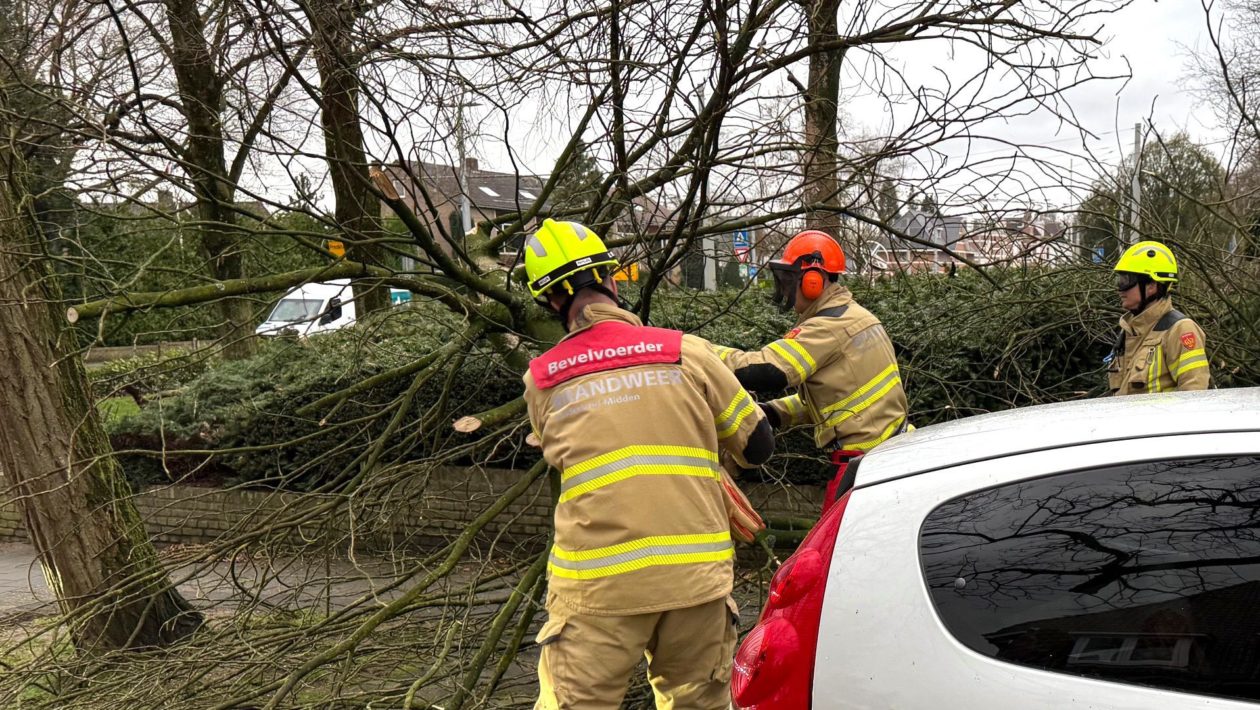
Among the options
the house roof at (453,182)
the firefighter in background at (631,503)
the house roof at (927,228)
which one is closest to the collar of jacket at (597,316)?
the firefighter in background at (631,503)

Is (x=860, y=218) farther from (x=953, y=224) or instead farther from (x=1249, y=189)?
(x=1249, y=189)

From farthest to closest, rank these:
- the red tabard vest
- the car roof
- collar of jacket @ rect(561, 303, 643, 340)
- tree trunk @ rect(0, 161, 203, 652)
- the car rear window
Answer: tree trunk @ rect(0, 161, 203, 652), collar of jacket @ rect(561, 303, 643, 340), the red tabard vest, the car roof, the car rear window

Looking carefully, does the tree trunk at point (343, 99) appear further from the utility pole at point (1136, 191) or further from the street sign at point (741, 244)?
the utility pole at point (1136, 191)

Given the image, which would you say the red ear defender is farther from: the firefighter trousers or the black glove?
the firefighter trousers

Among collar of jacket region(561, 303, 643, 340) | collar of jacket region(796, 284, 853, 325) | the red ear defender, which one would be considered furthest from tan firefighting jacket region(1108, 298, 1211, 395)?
collar of jacket region(561, 303, 643, 340)

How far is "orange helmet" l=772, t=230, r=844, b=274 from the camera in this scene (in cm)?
404

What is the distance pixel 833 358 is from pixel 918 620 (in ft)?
7.07

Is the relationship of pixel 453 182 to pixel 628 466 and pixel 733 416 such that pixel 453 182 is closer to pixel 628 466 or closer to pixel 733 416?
pixel 733 416

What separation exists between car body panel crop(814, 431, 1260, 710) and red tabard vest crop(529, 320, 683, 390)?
771 millimetres

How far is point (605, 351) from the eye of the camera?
8.59 feet

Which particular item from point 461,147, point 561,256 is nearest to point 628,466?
point 561,256

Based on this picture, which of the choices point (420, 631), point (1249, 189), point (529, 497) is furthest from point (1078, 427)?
point (529, 497)

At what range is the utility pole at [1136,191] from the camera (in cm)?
524

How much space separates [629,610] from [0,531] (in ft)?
31.4
